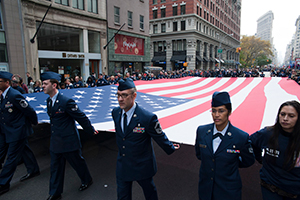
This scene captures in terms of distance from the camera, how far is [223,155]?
83.2 inches

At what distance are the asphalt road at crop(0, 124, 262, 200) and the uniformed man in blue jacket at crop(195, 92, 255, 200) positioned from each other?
1.54 m

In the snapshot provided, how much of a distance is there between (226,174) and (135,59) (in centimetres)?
2391

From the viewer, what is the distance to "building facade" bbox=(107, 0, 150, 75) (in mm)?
21312

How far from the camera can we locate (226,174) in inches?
82.7

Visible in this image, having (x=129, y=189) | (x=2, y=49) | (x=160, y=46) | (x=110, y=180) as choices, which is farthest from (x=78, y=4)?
(x=160, y=46)

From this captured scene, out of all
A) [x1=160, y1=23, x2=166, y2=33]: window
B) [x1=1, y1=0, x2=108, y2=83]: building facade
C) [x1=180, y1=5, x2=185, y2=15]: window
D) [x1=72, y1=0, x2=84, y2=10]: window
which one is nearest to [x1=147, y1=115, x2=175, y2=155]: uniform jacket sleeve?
[x1=1, y1=0, x2=108, y2=83]: building facade

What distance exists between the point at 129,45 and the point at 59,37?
28.2ft

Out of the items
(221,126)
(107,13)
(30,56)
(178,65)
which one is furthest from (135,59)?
(221,126)

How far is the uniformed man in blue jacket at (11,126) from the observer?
12.1 ft

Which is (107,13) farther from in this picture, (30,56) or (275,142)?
(275,142)

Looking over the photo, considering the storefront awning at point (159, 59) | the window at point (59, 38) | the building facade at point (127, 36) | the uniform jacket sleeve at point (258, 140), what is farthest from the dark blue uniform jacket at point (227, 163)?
the storefront awning at point (159, 59)

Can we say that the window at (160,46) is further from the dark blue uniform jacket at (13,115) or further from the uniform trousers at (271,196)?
the uniform trousers at (271,196)

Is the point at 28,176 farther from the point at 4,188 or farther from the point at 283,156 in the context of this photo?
the point at 283,156

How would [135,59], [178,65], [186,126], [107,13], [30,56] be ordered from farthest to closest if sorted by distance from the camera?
[178,65], [135,59], [107,13], [30,56], [186,126]
